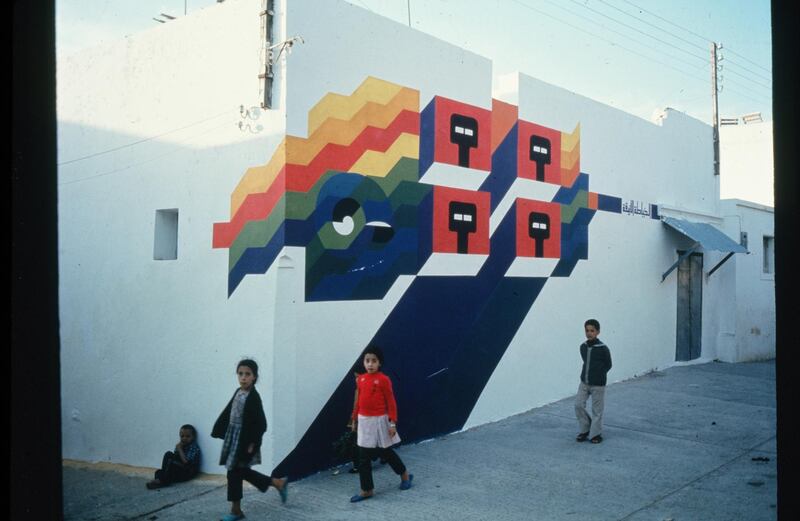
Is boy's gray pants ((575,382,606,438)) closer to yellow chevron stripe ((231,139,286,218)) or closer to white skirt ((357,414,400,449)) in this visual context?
white skirt ((357,414,400,449))

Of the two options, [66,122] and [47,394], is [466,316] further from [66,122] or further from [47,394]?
[47,394]

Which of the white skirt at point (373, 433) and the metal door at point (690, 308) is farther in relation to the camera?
the metal door at point (690, 308)

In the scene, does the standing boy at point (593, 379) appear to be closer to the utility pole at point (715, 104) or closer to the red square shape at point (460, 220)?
the red square shape at point (460, 220)

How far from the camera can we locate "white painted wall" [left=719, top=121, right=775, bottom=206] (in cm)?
2395

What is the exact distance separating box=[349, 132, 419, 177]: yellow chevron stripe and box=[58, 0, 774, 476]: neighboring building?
0.02 meters

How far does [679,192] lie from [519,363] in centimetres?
692

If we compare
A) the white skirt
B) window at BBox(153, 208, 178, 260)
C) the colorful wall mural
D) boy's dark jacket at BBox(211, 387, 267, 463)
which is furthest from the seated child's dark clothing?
window at BBox(153, 208, 178, 260)

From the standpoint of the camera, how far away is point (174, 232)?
805 cm

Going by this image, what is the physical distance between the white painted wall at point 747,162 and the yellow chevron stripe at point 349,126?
19574 mm

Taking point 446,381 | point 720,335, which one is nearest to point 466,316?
point 446,381

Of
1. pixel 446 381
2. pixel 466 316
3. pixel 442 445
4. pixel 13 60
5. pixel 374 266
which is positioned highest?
pixel 13 60

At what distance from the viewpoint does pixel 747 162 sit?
2469 centimetres

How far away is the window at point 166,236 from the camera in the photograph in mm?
7883

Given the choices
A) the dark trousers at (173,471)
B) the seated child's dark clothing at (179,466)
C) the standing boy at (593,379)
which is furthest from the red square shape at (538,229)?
the dark trousers at (173,471)
